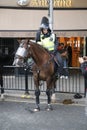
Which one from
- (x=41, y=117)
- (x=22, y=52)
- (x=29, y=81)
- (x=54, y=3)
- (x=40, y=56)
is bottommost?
(x=41, y=117)

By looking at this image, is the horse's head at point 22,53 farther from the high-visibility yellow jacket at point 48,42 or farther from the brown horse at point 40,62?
the high-visibility yellow jacket at point 48,42

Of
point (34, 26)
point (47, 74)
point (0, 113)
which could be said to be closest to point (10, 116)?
point (0, 113)

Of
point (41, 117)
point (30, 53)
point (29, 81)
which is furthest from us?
point (29, 81)

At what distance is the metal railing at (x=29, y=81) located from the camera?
49.5 ft

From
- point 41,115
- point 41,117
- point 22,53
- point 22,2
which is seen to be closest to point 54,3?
point 22,2

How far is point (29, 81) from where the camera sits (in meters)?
15.8

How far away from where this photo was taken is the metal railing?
15102 millimetres

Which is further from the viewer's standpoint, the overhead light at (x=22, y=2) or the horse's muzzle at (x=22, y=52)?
the overhead light at (x=22, y=2)

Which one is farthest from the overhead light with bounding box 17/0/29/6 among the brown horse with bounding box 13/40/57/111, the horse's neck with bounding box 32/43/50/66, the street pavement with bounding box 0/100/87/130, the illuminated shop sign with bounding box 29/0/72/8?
the horse's neck with bounding box 32/43/50/66

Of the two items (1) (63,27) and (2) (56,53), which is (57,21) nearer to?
(1) (63,27)

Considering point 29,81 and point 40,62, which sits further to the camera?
point 29,81

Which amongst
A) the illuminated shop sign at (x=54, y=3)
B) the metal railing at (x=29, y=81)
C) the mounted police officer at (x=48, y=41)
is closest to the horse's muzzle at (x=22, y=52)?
the mounted police officer at (x=48, y=41)

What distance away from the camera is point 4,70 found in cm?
1545

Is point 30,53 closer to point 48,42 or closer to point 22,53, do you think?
point 22,53
